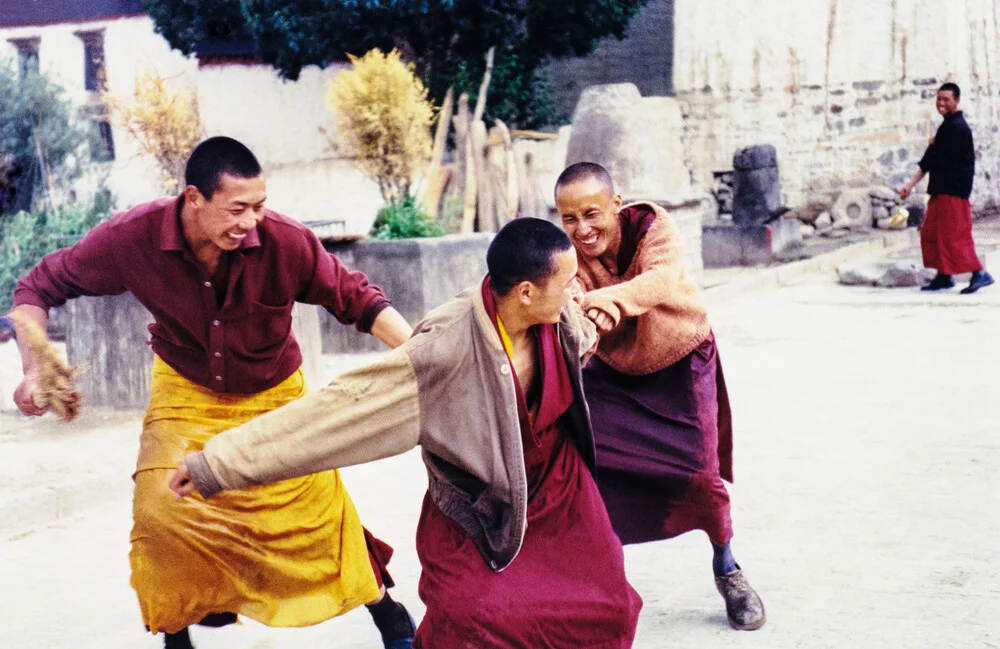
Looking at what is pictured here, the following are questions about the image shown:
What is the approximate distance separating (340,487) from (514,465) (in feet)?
3.40

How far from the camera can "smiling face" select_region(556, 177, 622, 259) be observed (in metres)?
4.01

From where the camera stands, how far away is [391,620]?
12.8 ft

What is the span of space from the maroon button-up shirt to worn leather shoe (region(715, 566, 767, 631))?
149 cm

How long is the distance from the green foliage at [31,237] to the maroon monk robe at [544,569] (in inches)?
354

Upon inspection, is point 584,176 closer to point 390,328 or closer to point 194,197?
point 390,328

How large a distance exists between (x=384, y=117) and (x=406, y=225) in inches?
38.5

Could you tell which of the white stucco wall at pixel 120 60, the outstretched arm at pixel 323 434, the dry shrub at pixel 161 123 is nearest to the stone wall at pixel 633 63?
the white stucco wall at pixel 120 60

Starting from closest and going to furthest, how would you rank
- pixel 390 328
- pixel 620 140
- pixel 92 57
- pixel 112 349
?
pixel 390 328 < pixel 112 349 < pixel 620 140 < pixel 92 57

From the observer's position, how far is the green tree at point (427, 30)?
17.0m

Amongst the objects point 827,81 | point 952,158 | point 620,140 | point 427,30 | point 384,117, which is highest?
point 427,30

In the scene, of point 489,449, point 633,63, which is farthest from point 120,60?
point 489,449

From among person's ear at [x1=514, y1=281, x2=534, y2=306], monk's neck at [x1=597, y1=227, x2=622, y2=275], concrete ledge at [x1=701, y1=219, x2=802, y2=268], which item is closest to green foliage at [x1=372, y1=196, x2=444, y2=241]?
concrete ledge at [x1=701, y1=219, x2=802, y2=268]

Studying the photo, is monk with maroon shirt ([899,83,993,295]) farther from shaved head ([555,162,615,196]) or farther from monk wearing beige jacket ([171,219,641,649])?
monk wearing beige jacket ([171,219,641,649])

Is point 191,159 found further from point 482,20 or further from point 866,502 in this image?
point 482,20
